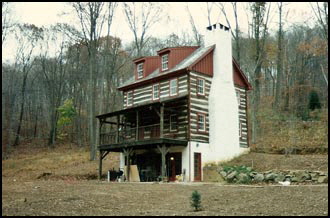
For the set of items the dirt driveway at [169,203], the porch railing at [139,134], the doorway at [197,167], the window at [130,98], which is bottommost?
the dirt driveway at [169,203]

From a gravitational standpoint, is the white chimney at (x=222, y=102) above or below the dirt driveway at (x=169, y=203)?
above

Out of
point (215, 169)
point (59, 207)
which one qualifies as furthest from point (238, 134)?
point (59, 207)

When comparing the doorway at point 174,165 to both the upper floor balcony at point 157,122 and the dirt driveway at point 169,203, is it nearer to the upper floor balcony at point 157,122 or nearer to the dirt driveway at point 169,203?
the upper floor balcony at point 157,122

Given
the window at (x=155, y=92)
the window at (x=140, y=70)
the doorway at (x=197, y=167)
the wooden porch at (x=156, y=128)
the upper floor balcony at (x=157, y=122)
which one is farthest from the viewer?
the window at (x=140, y=70)

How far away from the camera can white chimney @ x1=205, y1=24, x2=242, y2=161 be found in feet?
97.8

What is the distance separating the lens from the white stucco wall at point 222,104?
2978 centimetres

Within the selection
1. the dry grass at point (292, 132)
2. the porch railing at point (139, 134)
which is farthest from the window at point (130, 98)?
the dry grass at point (292, 132)

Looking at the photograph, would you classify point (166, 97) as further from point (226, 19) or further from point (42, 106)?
point (42, 106)

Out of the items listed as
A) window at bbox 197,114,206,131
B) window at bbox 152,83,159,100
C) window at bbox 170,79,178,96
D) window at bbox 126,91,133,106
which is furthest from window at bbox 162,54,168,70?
window at bbox 197,114,206,131

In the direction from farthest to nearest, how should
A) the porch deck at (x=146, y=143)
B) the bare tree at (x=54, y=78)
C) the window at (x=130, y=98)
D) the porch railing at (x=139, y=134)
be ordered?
1. the bare tree at (x=54, y=78)
2. the window at (x=130, y=98)
3. the porch railing at (x=139, y=134)
4. the porch deck at (x=146, y=143)

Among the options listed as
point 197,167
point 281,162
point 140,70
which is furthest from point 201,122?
point 140,70

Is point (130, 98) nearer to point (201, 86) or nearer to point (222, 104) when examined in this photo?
point (201, 86)

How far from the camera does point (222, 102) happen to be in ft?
100

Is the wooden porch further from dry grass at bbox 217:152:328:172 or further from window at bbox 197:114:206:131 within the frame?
dry grass at bbox 217:152:328:172
